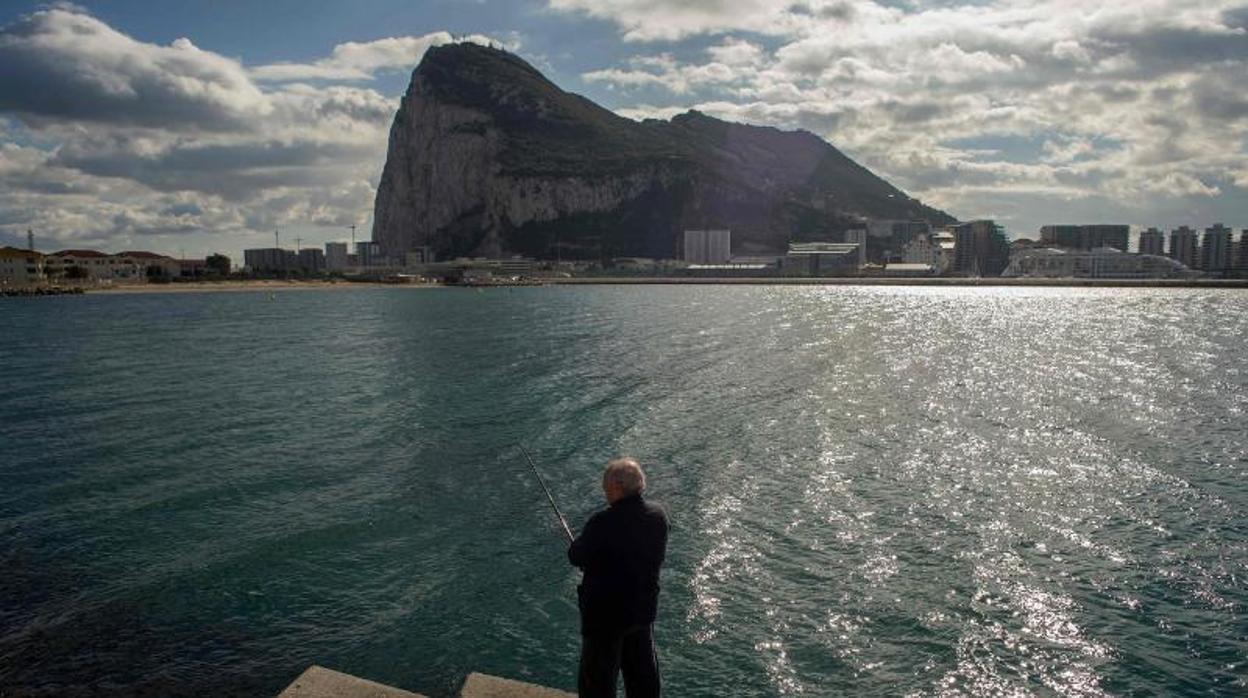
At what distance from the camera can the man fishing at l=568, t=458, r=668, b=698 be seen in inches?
285

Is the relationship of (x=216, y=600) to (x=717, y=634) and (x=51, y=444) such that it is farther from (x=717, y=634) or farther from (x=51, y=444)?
(x=51, y=444)

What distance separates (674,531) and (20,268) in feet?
740

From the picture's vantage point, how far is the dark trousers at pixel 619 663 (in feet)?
24.9

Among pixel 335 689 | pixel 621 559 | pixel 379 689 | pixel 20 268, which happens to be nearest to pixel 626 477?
pixel 621 559

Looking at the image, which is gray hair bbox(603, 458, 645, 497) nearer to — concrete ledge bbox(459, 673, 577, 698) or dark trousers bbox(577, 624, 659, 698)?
dark trousers bbox(577, 624, 659, 698)

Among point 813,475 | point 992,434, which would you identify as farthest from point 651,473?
point 992,434

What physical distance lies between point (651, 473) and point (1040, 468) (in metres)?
11.2

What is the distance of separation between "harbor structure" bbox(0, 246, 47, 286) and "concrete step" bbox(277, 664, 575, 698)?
8659 inches

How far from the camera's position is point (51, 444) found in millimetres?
26266

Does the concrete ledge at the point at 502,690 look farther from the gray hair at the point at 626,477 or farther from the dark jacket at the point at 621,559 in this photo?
the gray hair at the point at 626,477

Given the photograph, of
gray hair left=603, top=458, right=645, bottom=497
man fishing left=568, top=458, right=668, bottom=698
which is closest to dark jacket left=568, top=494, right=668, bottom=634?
man fishing left=568, top=458, right=668, bottom=698

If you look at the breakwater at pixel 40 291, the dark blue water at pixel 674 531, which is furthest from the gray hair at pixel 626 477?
the breakwater at pixel 40 291

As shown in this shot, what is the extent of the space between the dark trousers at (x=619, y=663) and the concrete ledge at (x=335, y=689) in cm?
265

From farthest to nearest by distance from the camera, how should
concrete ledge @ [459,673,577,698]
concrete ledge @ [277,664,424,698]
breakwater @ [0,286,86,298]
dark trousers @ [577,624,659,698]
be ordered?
breakwater @ [0,286,86,298]
concrete ledge @ [277,664,424,698]
concrete ledge @ [459,673,577,698]
dark trousers @ [577,624,659,698]
